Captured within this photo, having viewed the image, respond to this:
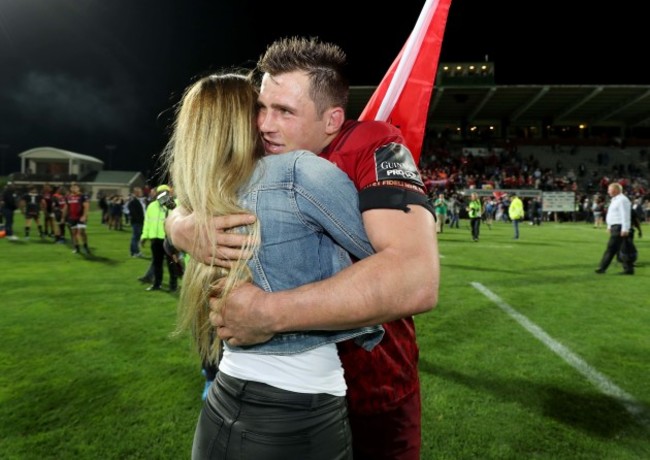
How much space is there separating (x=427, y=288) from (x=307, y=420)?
0.49m

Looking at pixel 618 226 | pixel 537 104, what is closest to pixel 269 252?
pixel 618 226

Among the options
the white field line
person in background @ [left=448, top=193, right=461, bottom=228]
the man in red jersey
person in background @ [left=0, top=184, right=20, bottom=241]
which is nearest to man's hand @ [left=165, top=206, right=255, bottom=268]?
the man in red jersey

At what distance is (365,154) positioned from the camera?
1.36m

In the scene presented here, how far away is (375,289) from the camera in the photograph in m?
1.15

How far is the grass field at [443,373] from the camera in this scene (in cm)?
344

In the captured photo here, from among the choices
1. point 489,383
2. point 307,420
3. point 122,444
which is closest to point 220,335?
point 307,420

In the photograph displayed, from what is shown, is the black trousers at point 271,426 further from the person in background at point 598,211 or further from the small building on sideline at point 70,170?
the small building on sideline at point 70,170

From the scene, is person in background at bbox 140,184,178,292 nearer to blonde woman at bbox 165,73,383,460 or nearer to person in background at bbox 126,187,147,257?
person in background at bbox 126,187,147,257

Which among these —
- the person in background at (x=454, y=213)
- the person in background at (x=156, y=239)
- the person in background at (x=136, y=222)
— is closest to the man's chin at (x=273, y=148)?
the person in background at (x=156, y=239)

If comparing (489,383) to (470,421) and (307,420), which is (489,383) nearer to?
(470,421)

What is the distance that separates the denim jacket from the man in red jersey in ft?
0.16

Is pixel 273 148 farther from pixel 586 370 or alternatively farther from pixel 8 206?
pixel 8 206

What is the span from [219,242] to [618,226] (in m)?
11.6

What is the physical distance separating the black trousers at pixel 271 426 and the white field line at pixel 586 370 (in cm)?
348
